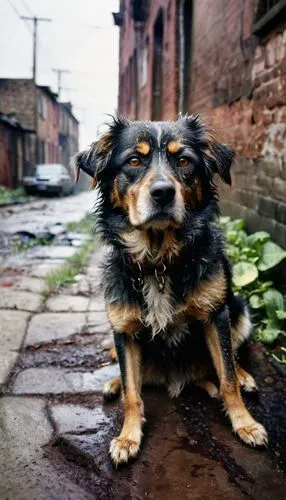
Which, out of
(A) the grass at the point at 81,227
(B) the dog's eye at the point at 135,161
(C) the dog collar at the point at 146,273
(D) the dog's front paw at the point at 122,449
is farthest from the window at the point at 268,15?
(A) the grass at the point at 81,227

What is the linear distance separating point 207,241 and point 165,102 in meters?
8.71

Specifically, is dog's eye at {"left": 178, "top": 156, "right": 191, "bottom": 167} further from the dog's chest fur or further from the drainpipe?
the drainpipe

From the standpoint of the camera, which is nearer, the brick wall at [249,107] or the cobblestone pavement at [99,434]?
the cobblestone pavement at [99,434]

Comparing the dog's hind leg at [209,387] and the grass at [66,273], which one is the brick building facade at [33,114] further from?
the dog's hind leg at [209,387]

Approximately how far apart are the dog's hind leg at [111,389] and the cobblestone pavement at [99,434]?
0.05m

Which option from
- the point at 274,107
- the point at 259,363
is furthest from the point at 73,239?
the point at 259,363

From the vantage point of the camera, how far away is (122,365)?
2.35 meters

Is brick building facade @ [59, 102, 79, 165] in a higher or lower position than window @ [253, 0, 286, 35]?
higher

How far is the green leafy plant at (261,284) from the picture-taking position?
3.25m

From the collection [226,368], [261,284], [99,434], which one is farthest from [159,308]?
[261,284]

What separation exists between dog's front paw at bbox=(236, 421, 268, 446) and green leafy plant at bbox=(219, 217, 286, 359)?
1.04 m

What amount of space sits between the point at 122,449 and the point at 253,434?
2.16 feet

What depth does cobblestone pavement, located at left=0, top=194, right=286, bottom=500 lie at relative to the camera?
1.84 meters

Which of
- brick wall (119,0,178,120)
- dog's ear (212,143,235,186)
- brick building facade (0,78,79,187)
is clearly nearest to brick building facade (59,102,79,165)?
brick building facade (0,78,79,187)
